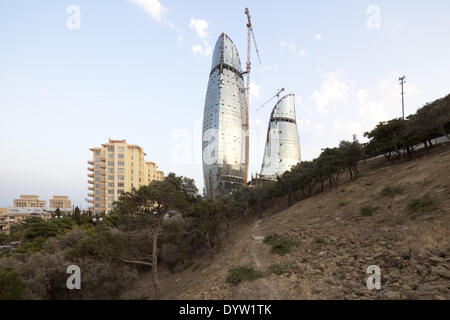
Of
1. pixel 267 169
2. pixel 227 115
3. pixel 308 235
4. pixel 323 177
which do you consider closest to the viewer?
pixel 308 235

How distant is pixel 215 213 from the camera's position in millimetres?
18688

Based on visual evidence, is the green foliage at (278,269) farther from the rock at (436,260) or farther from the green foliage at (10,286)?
the green foliage at (10,286)

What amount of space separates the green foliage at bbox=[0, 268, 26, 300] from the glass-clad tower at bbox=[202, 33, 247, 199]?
180 feet

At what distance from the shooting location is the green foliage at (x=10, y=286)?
896 cm

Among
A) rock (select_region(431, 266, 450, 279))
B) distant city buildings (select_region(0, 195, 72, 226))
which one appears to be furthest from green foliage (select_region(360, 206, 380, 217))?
distant city buildings (select_region(0, 195, 72, 226))

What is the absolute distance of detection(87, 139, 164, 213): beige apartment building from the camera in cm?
6362

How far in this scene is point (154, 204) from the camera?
12.6 m

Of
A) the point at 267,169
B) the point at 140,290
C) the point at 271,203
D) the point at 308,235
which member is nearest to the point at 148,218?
the point at 140,290

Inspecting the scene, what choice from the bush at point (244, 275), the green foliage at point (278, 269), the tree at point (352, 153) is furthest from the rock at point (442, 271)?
the tree at point (352, 153)

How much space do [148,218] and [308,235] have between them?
10.3 meters

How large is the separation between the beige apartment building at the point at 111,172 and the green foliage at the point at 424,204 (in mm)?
65952

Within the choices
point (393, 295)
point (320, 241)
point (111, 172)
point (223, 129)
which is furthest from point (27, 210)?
point (393, 295)

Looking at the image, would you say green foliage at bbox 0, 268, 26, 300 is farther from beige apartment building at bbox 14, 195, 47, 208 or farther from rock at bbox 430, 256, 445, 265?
beige apartment building at bbox 14, 195, 47, 208
